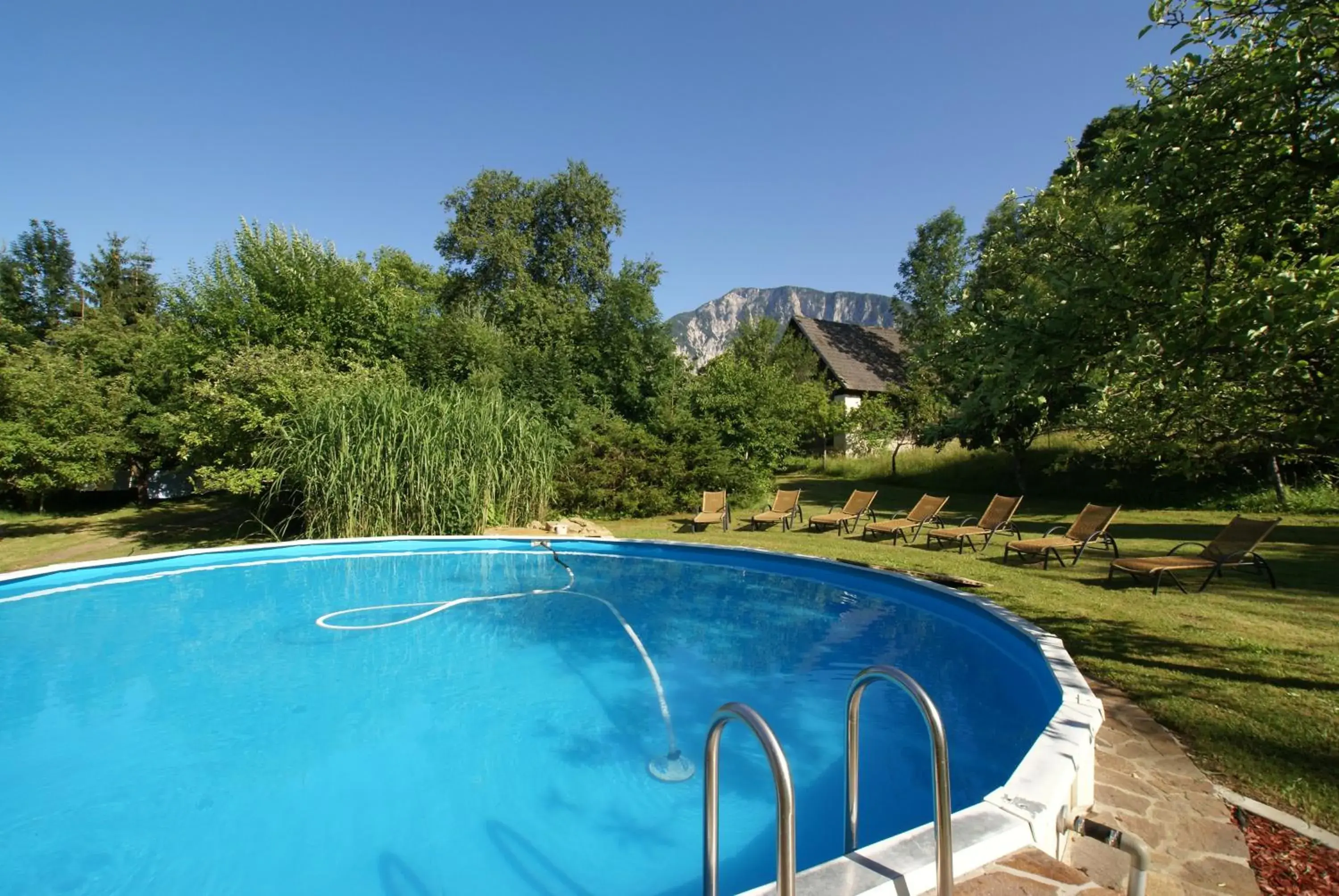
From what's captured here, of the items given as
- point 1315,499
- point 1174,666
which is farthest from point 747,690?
point 1315,499

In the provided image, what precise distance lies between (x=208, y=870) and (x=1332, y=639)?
8324 mm

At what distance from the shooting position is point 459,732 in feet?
16.5

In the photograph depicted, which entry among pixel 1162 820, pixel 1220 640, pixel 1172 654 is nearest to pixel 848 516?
pixel 1220 640

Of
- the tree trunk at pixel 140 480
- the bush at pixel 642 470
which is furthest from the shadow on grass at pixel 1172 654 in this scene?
the tree trunk at pixel 140 480

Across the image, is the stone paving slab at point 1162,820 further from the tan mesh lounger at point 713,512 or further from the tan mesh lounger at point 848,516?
the tan mesh lounger at point 713,512

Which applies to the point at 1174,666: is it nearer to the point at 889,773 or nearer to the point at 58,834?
the point at 889,773

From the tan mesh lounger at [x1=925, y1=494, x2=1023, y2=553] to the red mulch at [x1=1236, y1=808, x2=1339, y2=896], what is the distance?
25.7ft

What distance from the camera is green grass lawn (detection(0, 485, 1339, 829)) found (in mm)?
3607

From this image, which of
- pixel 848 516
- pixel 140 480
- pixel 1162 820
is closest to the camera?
pixel 1162 820

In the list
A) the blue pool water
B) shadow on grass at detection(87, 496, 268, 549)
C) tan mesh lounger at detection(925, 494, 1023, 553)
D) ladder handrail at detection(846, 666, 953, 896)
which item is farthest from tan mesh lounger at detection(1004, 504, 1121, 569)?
shadow on grass at detection(87, 496, 268, 549)

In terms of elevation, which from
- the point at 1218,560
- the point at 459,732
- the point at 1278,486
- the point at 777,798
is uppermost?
the point at 1278,486

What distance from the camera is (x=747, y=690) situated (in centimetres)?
560

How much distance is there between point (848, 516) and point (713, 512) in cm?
291

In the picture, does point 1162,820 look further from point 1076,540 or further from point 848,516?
point 848,516
